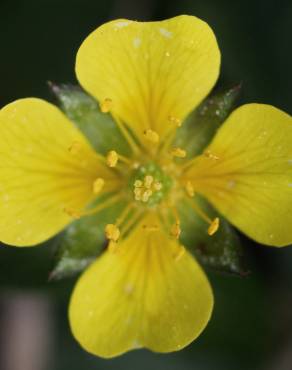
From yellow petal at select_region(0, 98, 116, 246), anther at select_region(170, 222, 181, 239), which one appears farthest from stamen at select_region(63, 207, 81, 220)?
anther at select_region(170, 222, 181, 239)

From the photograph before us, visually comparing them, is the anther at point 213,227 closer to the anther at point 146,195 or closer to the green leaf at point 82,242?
the anther at point 146,195

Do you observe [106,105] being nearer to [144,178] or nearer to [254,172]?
[144,178]

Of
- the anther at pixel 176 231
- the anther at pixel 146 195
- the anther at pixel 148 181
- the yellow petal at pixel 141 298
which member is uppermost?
the anther at pixel 148 181

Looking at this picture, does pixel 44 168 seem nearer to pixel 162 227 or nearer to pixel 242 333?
pixel 162 227

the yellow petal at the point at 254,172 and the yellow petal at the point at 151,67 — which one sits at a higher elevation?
the yellow petal at the point at 151,67

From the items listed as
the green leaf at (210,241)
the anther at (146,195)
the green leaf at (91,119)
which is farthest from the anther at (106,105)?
the green leaf at (210,241)

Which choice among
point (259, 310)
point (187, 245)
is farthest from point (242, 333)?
point (187, 245)
